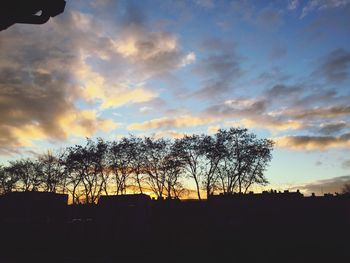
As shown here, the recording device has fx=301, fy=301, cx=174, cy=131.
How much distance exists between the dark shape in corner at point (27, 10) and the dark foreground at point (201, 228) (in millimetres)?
21349

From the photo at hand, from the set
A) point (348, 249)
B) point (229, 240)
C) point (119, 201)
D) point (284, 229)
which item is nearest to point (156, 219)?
point (119, 201)

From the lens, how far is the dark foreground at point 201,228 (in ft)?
80.2

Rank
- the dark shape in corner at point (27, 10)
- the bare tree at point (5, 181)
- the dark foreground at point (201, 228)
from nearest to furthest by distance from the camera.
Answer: the dark shape in corner at point (27, 10) → the dark foreground at point (201, 228) → the bare tree at point (5, 181)

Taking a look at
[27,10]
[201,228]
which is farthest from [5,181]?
[27,10]

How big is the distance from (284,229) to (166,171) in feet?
95.0

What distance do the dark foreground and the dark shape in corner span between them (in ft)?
70.0

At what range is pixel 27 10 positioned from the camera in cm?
209

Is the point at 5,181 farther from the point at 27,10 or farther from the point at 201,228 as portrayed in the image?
the point at 27,10

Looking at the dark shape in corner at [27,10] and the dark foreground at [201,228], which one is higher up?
the dark shape in corner at [27,10]

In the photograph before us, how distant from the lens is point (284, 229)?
28984mm

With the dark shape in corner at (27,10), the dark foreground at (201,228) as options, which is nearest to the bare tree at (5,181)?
the dark foreground at (201,228)

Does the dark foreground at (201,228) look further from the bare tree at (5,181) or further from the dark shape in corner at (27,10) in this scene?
the bare tree at (5,181)

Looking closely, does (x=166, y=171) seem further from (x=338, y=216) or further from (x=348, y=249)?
(x=348, y=249)

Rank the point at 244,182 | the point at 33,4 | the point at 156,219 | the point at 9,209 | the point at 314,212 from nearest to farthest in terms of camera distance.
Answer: the point at 33,4 → the point at 314,212 → the point at 156,219 → the point at 9,209 → the point at 244,182
